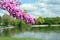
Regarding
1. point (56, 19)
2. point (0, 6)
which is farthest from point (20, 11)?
point (56, 19)

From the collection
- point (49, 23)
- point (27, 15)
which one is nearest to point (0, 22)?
point (49, 23)

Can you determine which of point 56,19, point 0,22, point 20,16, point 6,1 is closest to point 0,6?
point 6,1

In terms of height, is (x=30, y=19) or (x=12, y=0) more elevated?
(x=12, y=0)

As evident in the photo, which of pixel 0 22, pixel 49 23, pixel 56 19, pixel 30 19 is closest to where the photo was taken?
pixel 30 19

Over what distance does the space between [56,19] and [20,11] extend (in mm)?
109858

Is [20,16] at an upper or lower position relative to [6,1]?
lower

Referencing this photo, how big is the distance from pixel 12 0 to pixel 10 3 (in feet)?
0.43

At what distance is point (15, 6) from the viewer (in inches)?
288

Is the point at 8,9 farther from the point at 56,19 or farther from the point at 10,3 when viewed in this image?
the point at 56,19

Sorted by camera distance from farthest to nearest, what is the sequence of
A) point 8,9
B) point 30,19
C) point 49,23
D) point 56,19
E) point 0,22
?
point 56,19 < point 49,23 < point 0,22 < point 30,19 < point 8,9

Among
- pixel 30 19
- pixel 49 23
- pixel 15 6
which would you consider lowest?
pixel 49 23

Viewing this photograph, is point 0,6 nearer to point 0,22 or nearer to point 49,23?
point 0,22

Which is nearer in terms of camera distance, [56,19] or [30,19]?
[30,19]

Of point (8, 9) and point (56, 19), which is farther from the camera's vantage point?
point (56, 19)
